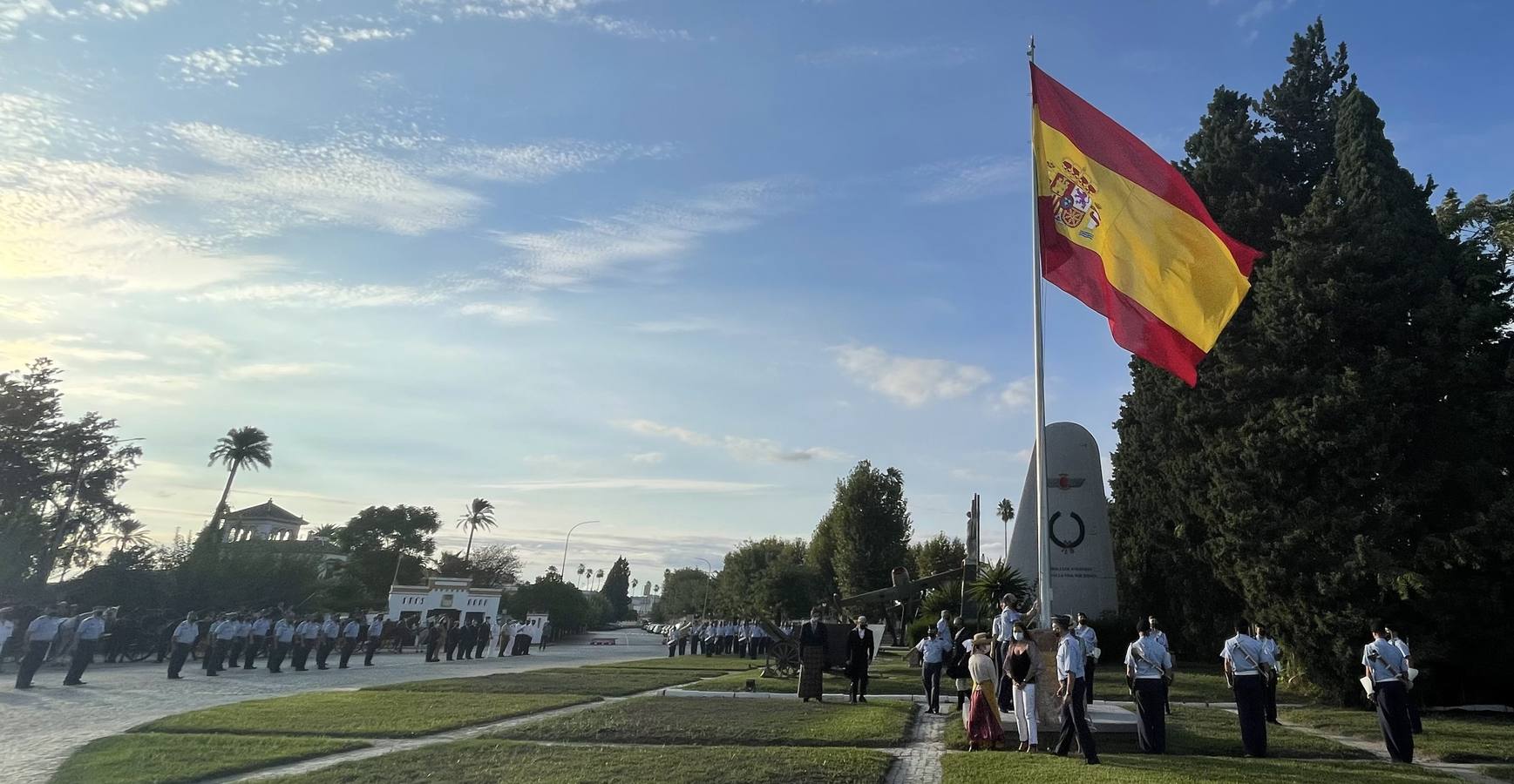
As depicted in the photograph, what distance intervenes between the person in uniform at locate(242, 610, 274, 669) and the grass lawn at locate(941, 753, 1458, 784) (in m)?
24.4

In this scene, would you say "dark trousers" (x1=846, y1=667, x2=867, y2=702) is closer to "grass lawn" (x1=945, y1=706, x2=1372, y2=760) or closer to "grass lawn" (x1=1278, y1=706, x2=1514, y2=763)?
"grass lawn" (x1=945, y1=706, x2=1372, y2=760)

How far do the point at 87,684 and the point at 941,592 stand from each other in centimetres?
2551

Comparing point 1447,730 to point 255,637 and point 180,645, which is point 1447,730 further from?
point 255,637

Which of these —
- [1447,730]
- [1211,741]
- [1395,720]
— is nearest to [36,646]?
[1211,741]

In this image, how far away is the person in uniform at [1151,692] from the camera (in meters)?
10.7

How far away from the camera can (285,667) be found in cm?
2738

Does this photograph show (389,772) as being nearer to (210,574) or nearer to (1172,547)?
(1172,547)

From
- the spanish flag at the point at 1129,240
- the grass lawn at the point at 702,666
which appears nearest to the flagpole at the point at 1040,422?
the spanish flag at the point at 1129,240

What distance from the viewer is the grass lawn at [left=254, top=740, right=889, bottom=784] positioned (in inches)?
336

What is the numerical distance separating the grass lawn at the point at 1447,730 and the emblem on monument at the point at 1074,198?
857 centimetres

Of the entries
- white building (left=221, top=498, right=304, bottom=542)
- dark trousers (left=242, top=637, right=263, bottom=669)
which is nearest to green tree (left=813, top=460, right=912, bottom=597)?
dark trousers (left=242, top=637, right=263, bottom=669)

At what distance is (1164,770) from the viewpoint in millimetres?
9203

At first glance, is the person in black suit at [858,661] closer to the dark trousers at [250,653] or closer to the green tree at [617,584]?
the dark trousers at [250,653]

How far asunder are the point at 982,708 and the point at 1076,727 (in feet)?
5.01
